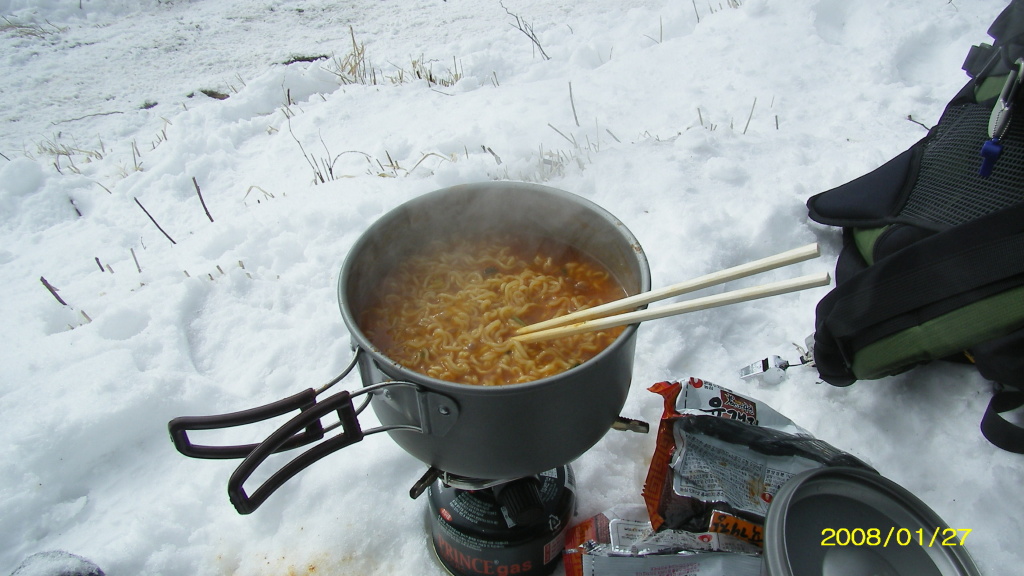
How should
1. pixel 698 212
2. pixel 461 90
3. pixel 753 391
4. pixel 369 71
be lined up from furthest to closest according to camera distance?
pixel 369 71 → pixel 461 90 → pixel 698 212 → pixel 753 391

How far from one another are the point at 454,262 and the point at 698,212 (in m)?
1.98

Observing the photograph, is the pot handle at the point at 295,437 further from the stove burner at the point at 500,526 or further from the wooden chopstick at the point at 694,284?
the stove burner at the point at 500,526

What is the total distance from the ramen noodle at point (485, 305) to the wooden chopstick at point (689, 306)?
0.71 ft

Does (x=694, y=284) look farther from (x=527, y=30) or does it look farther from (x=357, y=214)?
(x=527, y=30)

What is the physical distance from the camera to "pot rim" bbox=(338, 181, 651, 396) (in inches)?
64.2

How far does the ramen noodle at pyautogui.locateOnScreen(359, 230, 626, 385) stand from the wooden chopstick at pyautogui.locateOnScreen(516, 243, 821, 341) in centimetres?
23

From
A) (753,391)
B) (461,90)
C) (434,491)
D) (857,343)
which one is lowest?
(753,391)

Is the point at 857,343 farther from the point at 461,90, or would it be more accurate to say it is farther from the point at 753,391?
the point at 461,90

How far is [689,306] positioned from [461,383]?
0.75 m

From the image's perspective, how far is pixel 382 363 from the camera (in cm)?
171

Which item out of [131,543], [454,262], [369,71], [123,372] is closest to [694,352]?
[454,262]

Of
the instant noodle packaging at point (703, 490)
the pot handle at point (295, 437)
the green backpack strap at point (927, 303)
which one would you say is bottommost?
the instant noodle packaging at point (703, 490)
